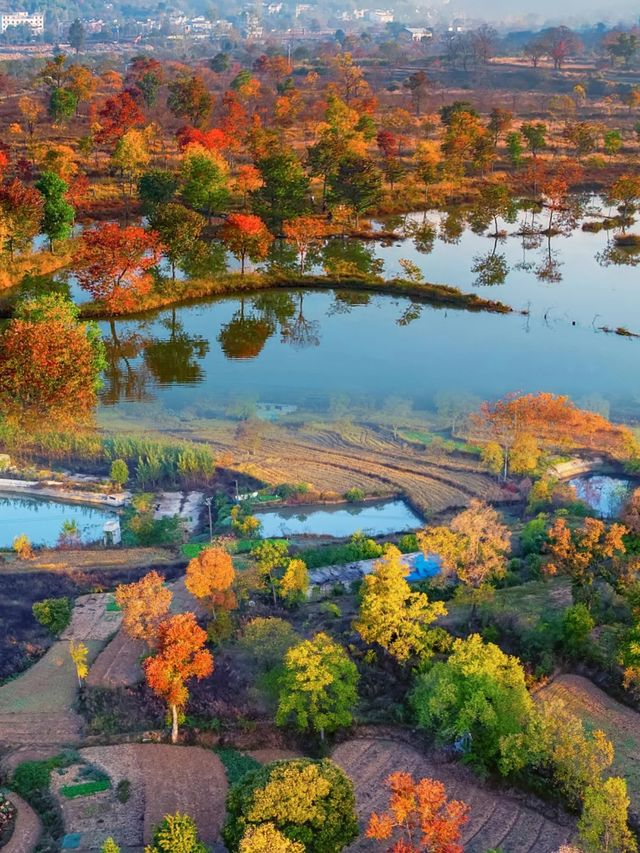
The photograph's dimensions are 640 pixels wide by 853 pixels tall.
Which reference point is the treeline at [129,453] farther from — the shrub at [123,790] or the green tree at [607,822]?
the green tree at [607,822]

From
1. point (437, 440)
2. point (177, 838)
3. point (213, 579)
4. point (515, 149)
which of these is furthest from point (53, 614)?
point (515, 149)

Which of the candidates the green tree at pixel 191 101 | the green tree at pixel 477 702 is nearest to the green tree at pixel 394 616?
the green tree at pixel 477 702

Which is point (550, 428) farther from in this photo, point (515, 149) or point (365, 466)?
point (515, 149)

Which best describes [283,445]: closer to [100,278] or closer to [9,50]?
[100,278]

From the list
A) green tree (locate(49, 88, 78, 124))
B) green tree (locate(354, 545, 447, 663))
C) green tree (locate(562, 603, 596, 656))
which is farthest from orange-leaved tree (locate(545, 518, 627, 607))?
green tree (locate(49, 88, 78, 124))

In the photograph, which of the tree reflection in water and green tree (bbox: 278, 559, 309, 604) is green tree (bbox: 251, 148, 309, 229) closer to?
the tree reflection in water

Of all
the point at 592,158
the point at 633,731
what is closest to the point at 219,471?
the point at 633,731
